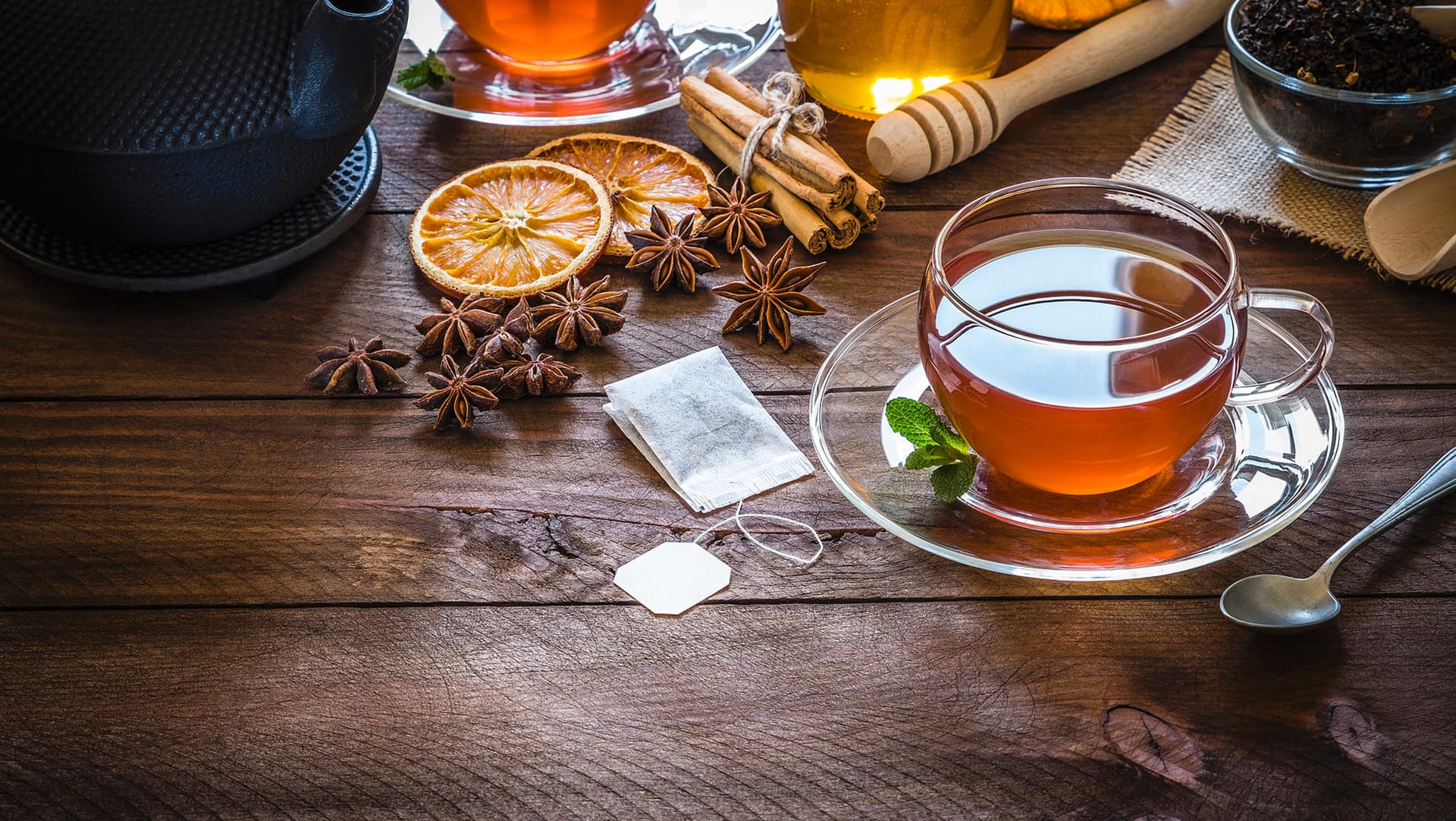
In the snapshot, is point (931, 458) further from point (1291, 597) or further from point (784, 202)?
point (784, 202)

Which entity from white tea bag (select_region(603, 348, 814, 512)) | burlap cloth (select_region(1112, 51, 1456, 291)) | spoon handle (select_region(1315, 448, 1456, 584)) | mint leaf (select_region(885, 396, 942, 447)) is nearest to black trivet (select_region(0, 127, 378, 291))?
white tea bag (select_region(603, 348, 814, 512))

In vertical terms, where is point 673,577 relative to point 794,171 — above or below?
below

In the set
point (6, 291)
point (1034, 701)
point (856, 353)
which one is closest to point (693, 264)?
point (856, 353)

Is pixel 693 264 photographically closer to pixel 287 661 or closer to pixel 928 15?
pixel 928 15

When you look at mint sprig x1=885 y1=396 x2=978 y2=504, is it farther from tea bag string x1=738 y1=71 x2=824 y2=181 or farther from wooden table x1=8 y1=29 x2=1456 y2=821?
tea bag string x1=738 y1=71 x2=824 y2=181

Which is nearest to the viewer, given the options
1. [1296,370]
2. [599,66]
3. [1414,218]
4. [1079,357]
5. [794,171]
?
[1079,357]

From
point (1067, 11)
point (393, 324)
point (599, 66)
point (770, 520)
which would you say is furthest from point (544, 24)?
point (770, 520)
